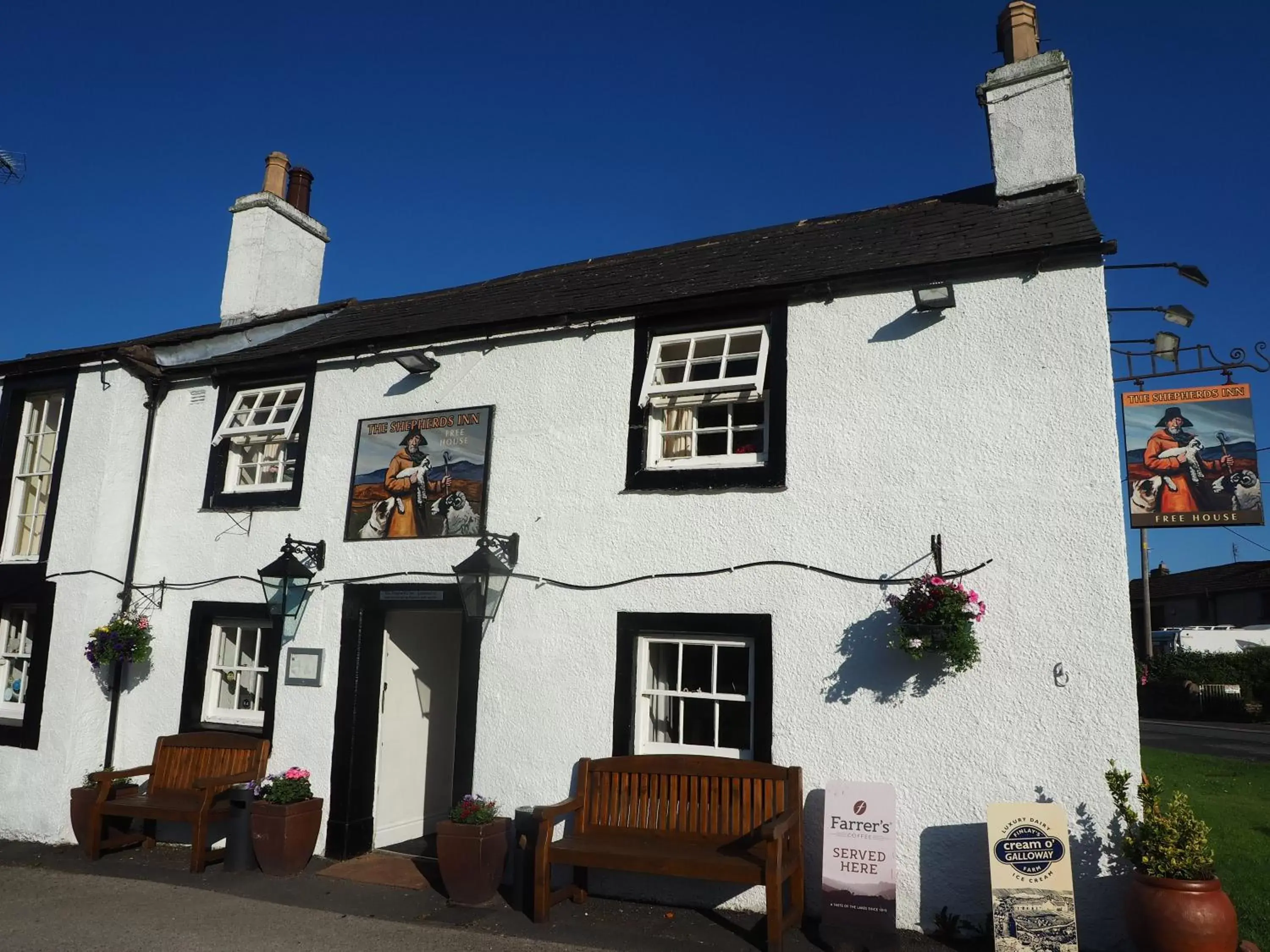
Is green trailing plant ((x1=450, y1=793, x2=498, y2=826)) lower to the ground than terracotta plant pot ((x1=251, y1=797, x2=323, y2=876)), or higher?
higher

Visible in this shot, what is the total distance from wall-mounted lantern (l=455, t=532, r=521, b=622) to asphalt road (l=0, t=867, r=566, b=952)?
2.36 metres

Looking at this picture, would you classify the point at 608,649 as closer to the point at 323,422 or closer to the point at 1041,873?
the point at 1041,873

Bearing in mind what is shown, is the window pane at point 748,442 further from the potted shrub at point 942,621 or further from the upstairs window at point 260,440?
the upstairs window at point 260,440

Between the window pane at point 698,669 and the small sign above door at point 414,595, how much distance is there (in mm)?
2243

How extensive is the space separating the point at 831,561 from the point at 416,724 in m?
4.63

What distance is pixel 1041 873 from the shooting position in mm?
5246

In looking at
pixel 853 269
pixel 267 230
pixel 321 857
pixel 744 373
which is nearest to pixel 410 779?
pixel 321 857

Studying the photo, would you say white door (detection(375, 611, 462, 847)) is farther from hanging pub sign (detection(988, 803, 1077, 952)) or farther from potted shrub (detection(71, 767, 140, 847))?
hanging pub sign (detection(988, 803, 1077, 952))

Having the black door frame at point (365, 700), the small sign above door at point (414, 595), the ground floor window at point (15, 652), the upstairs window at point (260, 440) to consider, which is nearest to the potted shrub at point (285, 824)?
the black door frame at point (365, 700)

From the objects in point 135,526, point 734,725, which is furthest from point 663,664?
point 135,526

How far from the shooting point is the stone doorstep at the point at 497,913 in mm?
5617

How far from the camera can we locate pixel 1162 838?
4.93 metres

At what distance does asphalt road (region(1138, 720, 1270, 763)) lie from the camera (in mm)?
16141

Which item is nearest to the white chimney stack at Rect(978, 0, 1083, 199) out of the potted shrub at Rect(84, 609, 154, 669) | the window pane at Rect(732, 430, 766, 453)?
the window pane at Rect(732, 430, 766, 453)
